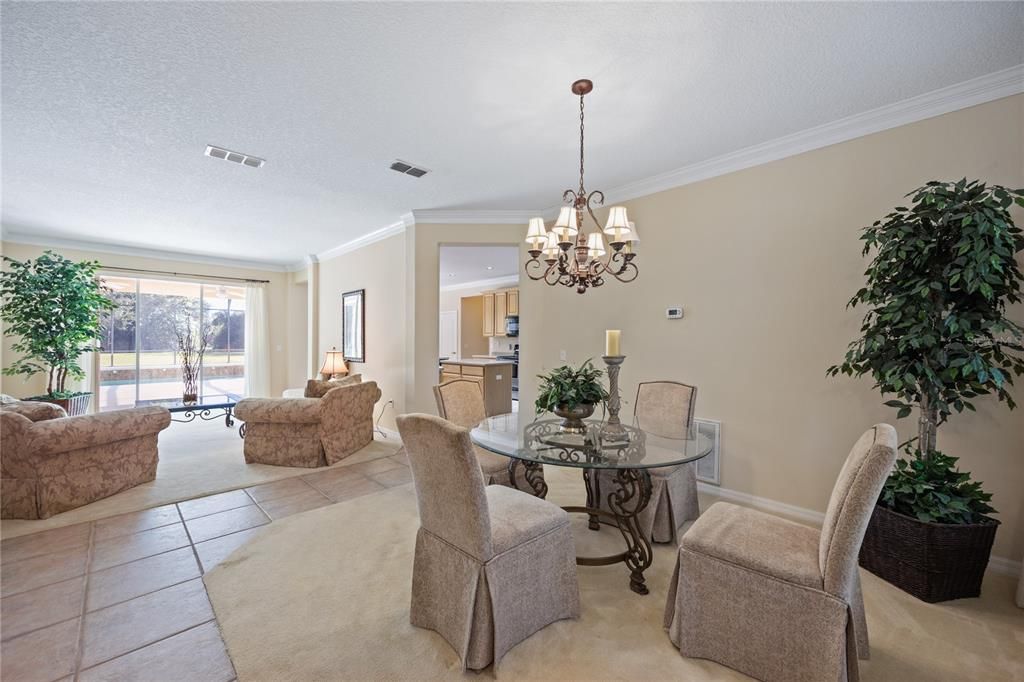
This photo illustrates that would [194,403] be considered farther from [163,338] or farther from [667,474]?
[667,474]

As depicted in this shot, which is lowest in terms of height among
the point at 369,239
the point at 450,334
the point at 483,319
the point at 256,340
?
the point at 256,340

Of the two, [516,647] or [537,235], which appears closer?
[516,647]

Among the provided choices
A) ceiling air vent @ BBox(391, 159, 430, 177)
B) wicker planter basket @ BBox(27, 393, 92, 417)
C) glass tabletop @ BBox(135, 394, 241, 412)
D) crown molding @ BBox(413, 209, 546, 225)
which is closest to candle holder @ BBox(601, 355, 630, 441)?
ceiling air vent @ BBox(391, 159, 430, 177)

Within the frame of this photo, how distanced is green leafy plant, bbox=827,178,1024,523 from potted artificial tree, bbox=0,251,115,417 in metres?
7.23

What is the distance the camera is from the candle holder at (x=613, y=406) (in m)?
2.30

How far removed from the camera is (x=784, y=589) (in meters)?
1.46

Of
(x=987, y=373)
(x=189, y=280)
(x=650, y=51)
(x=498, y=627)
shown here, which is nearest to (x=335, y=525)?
(x=498, y=627)

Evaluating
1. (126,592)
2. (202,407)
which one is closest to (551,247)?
(126,592)

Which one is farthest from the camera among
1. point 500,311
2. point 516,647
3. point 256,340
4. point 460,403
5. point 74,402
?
point 500,311

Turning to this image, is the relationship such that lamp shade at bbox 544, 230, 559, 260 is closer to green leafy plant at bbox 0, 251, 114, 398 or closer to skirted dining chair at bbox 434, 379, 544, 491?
skirted dining chair at bbox 434, 379, 544, 491

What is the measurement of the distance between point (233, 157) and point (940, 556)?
16.5 feet

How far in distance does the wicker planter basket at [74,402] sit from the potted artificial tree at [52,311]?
0.5 inches

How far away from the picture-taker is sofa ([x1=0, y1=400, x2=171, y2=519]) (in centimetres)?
281

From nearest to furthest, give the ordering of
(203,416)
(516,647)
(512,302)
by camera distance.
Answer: (516,647), (203,416), (512,302)
